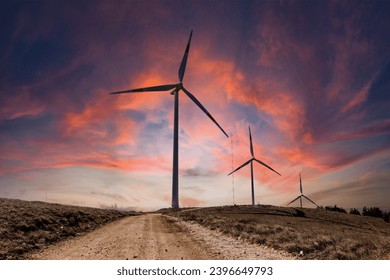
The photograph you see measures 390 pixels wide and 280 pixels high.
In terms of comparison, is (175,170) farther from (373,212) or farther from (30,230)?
(373,212)

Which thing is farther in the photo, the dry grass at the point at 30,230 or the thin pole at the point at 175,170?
the thin pole at the point at 175,170

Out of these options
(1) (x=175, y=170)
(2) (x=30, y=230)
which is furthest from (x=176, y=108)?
(2) (x=30, y=230)

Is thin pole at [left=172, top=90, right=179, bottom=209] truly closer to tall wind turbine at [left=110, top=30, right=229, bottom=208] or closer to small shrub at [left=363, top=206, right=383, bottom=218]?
tall wind turbine at [left=110, top=30, right=229, bottom=208]

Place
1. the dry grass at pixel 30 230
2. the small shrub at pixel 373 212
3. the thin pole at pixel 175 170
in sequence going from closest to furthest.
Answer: the dry grass at pixel 30 230, the thin pole at pixel 175 170, the small shrub at pixel 373 212

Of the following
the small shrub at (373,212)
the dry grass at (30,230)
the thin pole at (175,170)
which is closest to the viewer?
the dry grass at (30,230)

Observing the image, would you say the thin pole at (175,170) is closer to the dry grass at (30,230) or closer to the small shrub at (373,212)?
the dry grass at (30,230)

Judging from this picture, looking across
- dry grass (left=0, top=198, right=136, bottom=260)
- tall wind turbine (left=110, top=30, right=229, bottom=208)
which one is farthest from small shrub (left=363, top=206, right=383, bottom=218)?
dry grass (left=0, top=198, right=136, bottom=260)

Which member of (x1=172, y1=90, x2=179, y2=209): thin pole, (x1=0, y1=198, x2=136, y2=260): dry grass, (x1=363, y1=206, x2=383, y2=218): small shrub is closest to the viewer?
(x1=0, y1=198, x2=136, y2=260): dry grass

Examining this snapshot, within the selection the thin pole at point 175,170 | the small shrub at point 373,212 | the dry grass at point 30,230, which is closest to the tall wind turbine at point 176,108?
the thin pole at point 175,170

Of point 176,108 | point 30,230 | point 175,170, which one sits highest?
point 176,108

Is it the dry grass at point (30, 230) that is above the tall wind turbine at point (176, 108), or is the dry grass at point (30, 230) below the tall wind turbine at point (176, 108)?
below
